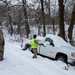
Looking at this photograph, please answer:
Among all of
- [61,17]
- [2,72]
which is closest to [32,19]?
[61,17]

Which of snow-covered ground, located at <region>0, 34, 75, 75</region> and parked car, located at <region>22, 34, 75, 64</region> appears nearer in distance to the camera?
snow-covered ground, located at <region>0, 34, 75, 75</region>

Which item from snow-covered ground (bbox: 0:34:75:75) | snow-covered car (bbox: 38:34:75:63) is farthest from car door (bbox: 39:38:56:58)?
snow-covered ground (bbox: 0:34:75:75)

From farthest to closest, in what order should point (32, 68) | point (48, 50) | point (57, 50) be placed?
point (48, 50) < point (57, 50) < point (32, 68)

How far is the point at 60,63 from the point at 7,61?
2805 mm

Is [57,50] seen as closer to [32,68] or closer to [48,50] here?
[48,50]

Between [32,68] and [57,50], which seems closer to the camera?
[32,68]

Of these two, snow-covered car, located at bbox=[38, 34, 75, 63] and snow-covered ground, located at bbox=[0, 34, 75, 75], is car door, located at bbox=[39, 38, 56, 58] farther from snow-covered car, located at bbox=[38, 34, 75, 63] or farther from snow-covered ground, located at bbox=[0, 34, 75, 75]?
snow-covered ground, located at bbox=[0, 34, 75, 75]

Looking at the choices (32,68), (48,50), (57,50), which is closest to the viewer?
(32,68)

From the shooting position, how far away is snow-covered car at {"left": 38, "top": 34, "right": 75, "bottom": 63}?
36.0 ft

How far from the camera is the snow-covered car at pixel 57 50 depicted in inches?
433

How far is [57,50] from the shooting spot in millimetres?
11836

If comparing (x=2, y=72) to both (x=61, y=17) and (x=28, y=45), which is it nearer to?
(x=28, y=45)

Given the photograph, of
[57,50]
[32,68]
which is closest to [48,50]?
[57,50]

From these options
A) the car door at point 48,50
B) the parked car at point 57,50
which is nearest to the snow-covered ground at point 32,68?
the parked car at point 57,50
